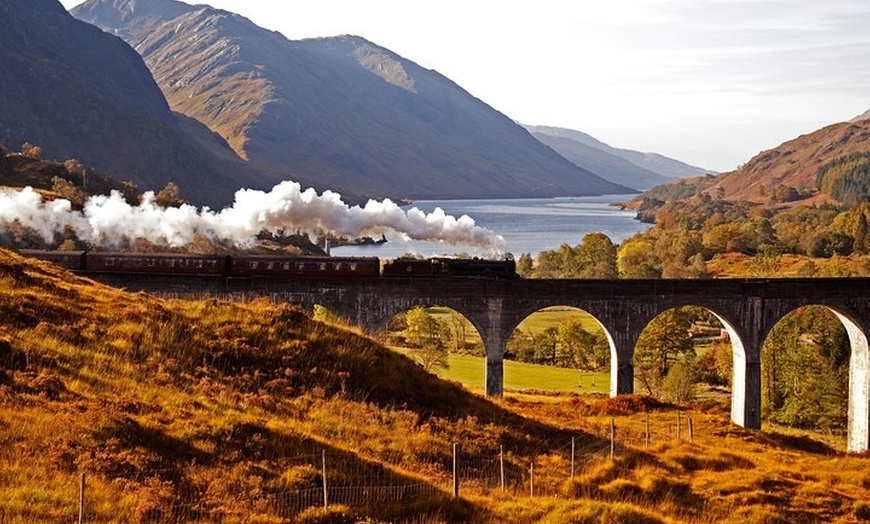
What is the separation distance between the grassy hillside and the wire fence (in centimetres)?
6

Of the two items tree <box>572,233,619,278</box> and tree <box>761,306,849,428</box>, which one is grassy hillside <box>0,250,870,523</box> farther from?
tree <box>572,233,619,278</box>

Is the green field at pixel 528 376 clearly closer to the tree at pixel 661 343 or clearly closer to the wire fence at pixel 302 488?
the tree at pixel 661 343

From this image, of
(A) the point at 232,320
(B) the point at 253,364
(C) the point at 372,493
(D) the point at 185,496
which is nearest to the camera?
(D) the point at 185,496

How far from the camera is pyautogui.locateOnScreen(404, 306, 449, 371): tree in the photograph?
2746 inches

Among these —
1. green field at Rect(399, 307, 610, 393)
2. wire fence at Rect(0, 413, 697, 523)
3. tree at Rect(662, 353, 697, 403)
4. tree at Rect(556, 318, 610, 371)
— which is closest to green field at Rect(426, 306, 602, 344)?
tree at Rect(556, 318, 610, 371)

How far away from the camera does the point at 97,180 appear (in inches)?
5571

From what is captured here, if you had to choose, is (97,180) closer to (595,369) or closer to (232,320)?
(595,369)

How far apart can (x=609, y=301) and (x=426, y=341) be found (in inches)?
1111

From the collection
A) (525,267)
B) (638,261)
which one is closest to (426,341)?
(525,267)

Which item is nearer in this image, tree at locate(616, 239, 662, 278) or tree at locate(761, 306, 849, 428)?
tree at locate(761, 306, 849, 428)

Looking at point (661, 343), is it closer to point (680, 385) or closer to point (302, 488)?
point (680, 385)

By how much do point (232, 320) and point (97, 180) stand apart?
11895cm

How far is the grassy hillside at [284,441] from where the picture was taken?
19859mm

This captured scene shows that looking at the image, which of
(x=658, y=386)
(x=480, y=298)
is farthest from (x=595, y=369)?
(x=480, y=298)
